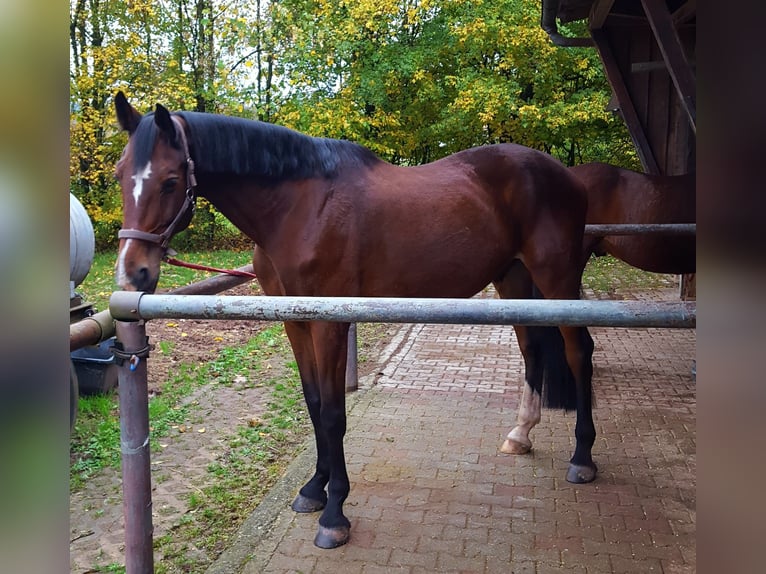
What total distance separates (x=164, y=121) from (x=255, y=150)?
456 millimetres

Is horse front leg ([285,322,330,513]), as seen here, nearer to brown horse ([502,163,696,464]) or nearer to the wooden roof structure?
brown horse ([502,163,696,464])

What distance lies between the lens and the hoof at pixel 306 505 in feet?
10.3

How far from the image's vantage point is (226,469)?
3.72 m

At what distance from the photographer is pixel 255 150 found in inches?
107

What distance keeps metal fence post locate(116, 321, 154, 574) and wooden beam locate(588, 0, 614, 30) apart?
4232 millimetres

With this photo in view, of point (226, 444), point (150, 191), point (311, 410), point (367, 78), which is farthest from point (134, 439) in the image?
point (367, 78)

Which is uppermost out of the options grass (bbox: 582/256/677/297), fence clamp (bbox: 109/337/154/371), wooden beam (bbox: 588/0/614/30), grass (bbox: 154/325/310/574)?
wooden beam (bbox: 588/0/614/30)

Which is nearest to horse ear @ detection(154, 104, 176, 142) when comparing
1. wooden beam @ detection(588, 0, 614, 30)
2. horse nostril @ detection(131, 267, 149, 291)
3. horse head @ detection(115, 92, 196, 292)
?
horse head @ detection(115, 92, 196, 292)

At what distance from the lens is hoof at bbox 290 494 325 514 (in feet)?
10.3

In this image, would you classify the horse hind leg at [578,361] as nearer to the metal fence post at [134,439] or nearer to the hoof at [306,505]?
the hoof at [306,505]

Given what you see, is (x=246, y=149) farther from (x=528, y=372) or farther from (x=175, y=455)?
(x=528, y=372)

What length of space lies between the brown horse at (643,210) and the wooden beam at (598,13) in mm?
1191

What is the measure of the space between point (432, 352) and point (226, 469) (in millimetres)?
3469
